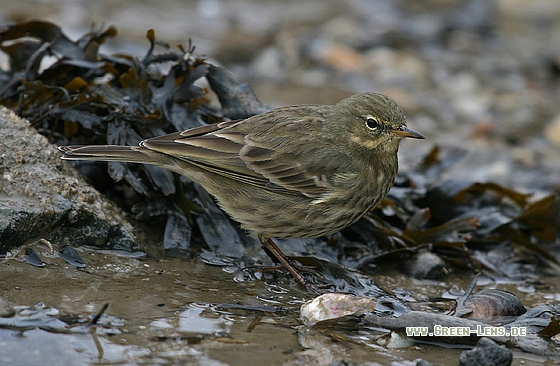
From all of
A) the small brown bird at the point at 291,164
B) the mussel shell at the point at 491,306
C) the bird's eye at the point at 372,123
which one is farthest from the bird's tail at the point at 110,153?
the mussel shell at the point at 491,306

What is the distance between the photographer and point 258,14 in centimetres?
1409

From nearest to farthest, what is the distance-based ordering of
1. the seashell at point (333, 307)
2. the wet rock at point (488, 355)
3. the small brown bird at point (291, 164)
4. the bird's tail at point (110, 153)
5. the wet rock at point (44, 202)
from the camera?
the wet rock at point (488, 355) < the seashell at point (333, 307) < the wet rock at point (44, 202) < the bird's tail at point (110, 153) < the small brown bird at point (291, 164)

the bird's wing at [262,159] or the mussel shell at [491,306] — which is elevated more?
the bird's wing at [262,159]

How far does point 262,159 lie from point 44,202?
156 cm

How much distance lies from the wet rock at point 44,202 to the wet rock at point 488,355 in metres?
2.43

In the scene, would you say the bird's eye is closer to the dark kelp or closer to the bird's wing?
the bird's wing

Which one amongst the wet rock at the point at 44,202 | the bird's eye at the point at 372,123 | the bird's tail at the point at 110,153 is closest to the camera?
the wet rock at the point at 44,202

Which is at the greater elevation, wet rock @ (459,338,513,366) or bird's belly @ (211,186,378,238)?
bird's belly @ (211,186,378,238)

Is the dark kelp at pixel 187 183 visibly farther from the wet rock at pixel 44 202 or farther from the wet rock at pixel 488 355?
the wet rock at pixel 488 355

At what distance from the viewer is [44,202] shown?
4613mm

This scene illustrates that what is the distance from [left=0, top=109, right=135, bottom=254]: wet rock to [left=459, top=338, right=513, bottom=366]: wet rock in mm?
2435

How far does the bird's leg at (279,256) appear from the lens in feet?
16.3

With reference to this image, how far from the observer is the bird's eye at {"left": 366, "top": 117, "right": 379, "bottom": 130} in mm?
5371

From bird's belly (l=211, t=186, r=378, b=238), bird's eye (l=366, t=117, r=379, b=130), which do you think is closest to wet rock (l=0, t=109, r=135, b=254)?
bird's belly (l=211, t=186, r=378, b=238)
